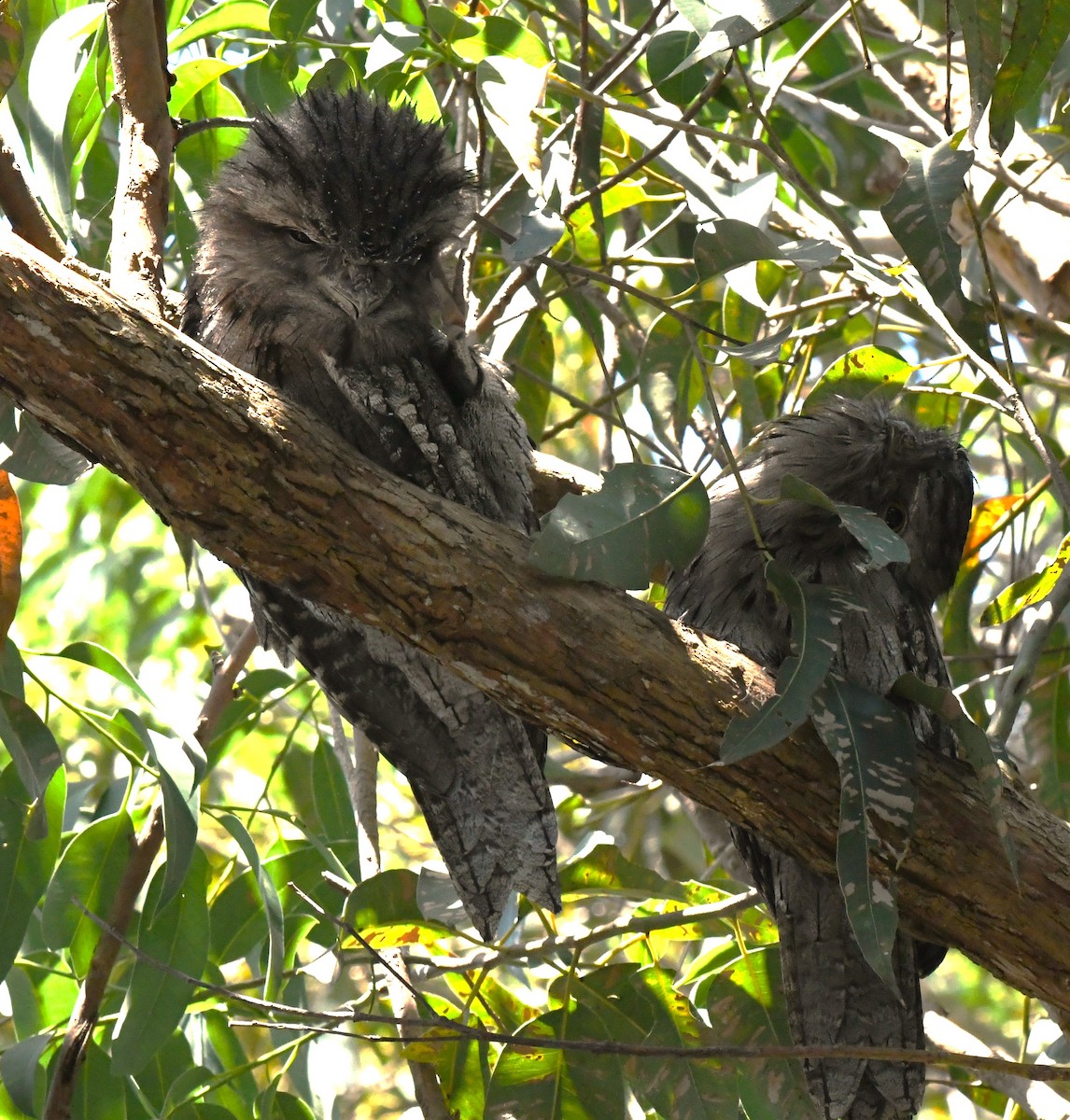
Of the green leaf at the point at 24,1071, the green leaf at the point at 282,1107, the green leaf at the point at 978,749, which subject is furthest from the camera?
the green leaf at the point at 282,1107

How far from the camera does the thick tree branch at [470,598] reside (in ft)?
4.72

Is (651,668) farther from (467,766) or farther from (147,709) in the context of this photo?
(147,709)

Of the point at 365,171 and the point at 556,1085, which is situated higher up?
the point at 365,171

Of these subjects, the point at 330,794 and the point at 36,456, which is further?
the point at 330,794

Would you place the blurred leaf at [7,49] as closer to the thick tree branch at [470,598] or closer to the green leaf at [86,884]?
the thick tree branch at [470,598]

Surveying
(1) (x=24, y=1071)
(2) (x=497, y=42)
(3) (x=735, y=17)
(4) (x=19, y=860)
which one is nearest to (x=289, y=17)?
(2) (x=497, y=42)

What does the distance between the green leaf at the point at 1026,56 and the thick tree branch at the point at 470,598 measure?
0.82 m

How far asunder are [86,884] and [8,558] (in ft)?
2.25

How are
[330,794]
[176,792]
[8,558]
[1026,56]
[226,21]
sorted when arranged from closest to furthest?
[1026,56] < [8,558] < [176,792] < [226,21] < [330,794]

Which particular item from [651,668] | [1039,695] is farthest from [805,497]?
[1039,695]

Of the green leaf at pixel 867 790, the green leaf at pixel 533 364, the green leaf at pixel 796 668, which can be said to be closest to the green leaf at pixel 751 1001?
the green leaf at pixel 867 790

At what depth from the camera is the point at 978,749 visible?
4.98 ft

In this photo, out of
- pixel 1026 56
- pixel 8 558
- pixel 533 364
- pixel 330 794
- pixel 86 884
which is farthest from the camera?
pixel 533 364

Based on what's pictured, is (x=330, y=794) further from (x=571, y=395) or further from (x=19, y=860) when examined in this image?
(x=571, y=395)
